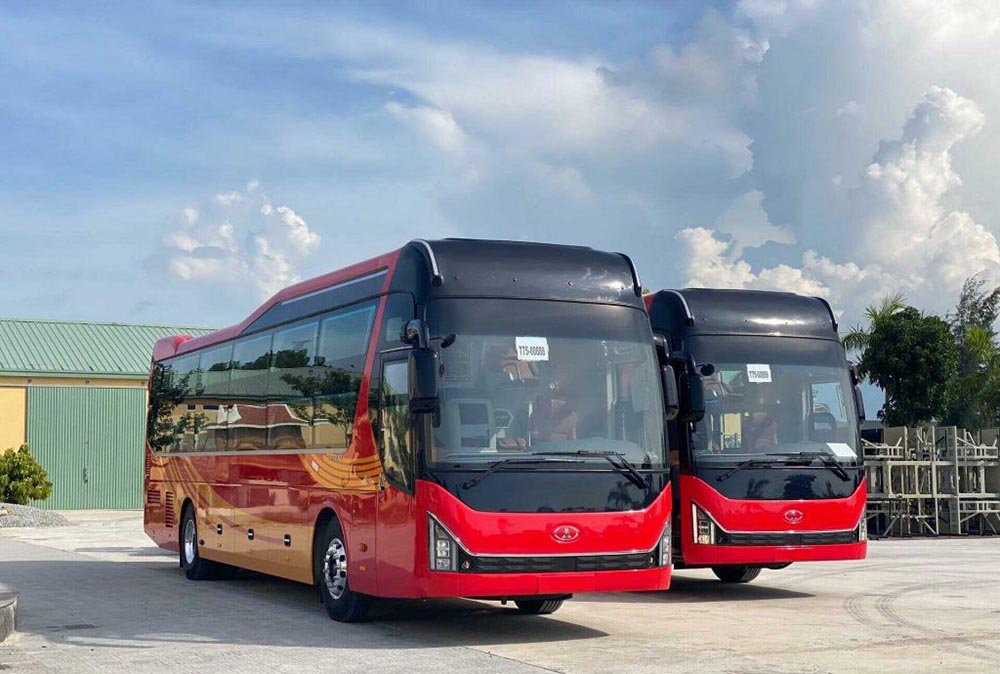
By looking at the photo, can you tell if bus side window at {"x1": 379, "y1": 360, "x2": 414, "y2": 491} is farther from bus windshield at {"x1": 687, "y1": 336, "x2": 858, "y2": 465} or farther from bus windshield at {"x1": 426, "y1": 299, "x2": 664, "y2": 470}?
bus windshield at {"x1": 687, "y1": 336, "x2": 858, "y2": 465}

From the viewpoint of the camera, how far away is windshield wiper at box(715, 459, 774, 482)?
1434 cm

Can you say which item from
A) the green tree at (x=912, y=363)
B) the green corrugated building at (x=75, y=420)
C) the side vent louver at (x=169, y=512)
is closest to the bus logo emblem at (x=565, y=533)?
the side vent louver at (x=169, y=512)

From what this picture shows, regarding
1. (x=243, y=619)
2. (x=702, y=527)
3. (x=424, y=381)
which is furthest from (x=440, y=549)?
(x=702, y=527)

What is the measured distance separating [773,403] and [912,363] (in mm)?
29066

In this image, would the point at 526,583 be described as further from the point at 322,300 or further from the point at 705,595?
the point at 705,595

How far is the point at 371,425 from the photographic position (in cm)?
1191

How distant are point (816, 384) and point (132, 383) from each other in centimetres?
3526

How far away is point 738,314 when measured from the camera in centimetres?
1536

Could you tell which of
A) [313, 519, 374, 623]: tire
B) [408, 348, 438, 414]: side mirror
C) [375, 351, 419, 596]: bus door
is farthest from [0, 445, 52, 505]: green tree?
[408, 348, 438, 414]: side mirror

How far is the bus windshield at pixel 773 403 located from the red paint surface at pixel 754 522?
0.43m

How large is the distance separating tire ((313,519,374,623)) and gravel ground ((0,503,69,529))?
22.3 m

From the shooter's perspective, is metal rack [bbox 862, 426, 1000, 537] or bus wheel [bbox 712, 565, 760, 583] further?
metal rack [bbox 862, 426, 1000, 537]

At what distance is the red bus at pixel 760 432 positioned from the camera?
14297mm

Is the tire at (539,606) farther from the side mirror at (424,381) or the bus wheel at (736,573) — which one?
the bus wheel at (736,573)
